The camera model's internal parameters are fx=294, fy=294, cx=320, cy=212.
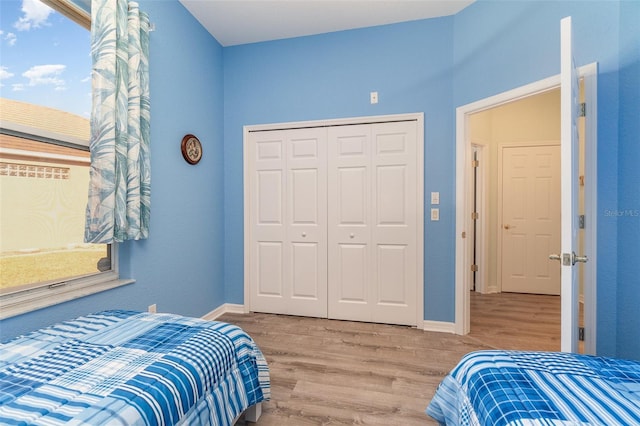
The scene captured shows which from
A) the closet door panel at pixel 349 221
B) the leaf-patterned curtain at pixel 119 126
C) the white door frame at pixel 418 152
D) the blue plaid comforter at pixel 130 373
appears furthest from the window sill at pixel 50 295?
the white door frame at pixel 418 152

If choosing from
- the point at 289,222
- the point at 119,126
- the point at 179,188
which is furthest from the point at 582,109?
the point at 179,188

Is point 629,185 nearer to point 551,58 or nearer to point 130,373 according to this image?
point 551,58

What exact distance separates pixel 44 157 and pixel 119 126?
16.7 inches

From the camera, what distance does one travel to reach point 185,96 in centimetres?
265

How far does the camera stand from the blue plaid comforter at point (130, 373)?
90 cm

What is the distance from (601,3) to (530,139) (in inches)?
103

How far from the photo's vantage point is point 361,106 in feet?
9.64

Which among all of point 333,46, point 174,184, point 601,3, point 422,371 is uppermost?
point 333,46

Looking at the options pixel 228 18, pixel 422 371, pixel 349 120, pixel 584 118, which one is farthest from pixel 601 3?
pixel 228 18

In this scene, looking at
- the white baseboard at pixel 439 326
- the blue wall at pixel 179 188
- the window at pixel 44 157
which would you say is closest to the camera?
the window at pixel 44 157

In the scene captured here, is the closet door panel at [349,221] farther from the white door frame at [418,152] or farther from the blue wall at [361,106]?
the blue wall at [361,106]

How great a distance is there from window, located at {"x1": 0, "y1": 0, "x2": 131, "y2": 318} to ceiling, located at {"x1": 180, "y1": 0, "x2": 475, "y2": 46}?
1.20 m

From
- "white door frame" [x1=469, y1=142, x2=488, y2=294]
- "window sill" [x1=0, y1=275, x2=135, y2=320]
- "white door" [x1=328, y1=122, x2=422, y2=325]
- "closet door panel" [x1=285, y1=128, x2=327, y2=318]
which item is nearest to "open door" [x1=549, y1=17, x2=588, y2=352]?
"white door" [x1=328, y1=122, x2=422, y2=325]

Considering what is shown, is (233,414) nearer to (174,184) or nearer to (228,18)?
(174,184)
